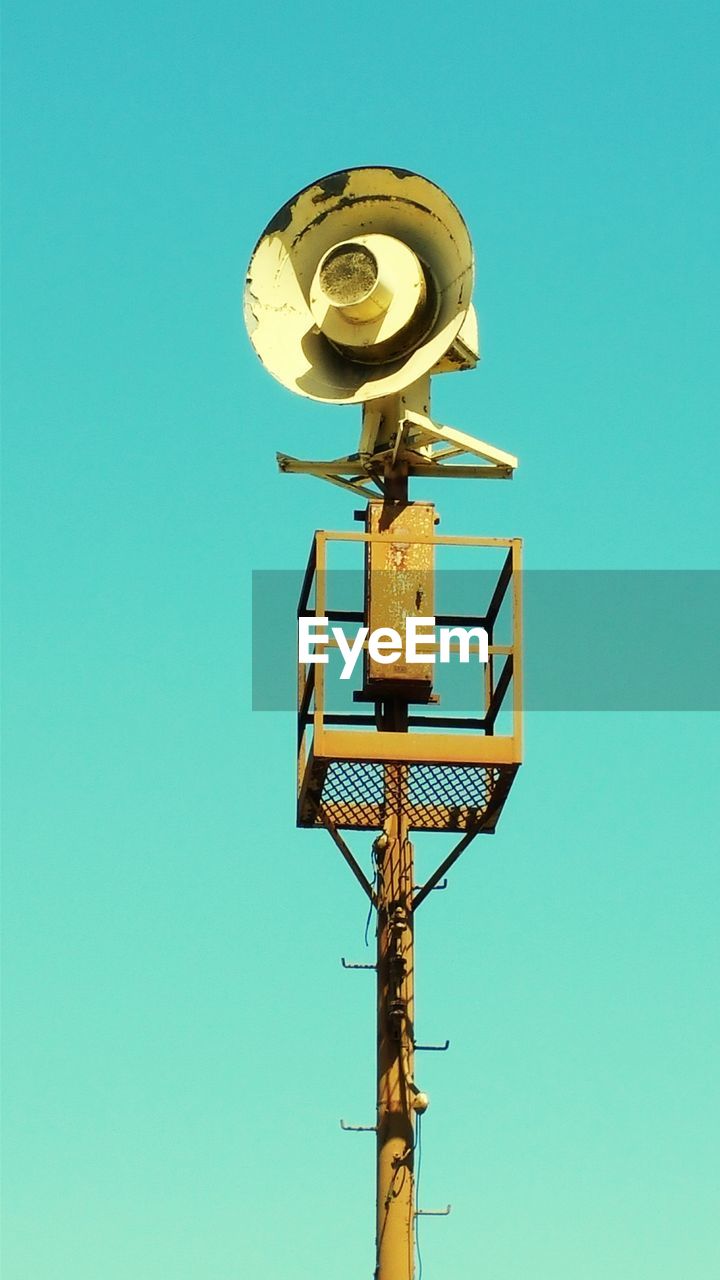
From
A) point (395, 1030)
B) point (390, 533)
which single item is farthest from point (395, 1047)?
point (390, 533)

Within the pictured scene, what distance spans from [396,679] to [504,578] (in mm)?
1292

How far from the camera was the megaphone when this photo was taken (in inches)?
951

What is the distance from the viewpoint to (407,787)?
23000 mm

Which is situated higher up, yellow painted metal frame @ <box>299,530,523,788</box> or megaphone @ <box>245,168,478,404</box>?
megaphone @ <box>245,168,478,404</box>

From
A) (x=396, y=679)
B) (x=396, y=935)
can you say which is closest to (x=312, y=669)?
(x=396, y=679)

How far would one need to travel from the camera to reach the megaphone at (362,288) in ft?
79.3

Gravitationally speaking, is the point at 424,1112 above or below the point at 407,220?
below

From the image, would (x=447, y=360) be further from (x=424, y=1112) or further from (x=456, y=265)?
(x=424, y=1112)

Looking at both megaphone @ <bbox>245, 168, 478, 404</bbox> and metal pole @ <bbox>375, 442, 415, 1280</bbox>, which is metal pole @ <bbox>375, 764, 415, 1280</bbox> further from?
megaphone @ <bbox>245, 168, 478, 404</bbox>

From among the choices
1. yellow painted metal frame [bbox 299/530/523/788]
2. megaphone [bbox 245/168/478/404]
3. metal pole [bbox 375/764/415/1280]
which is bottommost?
metal pole [bbox 375/764/415/1280]

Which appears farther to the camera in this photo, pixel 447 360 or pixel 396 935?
pixel 447 360

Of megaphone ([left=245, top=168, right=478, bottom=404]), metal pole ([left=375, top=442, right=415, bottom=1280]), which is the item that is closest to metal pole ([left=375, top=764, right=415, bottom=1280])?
metal pole ([left=375, top=442, right=415, bottom=1280])

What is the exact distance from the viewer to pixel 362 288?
24156 mm

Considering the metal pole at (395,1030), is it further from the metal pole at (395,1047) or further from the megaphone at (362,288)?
the megaphone at (362,288)
